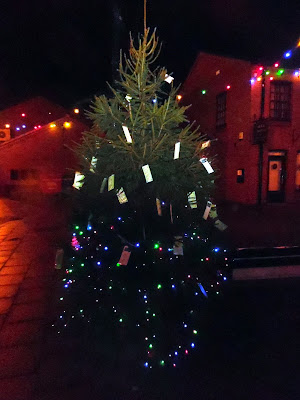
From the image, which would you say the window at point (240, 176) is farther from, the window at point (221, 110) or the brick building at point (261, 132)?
the window at point (221, 110)

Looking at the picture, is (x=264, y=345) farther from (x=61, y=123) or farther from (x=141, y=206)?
(x=61, y=123)

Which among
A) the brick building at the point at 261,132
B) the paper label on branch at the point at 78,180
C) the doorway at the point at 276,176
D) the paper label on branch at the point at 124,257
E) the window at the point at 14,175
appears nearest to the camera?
the paper label on branch at the point at 124,257

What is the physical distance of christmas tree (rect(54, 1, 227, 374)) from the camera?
340 cm

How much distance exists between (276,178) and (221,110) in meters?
4.50

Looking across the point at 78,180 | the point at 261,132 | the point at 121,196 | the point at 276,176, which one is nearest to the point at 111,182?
the point at 121,196

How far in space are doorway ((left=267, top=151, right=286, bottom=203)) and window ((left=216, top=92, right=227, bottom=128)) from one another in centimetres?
311

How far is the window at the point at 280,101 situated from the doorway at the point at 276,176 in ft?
5.18

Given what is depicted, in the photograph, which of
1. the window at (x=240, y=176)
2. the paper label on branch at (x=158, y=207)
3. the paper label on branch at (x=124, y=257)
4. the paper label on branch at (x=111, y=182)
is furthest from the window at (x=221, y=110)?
the paper label on branch at (x=124, y=257)

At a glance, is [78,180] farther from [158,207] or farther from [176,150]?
[176,150]

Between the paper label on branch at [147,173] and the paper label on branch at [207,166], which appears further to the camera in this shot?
the paper label on branch at [207,166]

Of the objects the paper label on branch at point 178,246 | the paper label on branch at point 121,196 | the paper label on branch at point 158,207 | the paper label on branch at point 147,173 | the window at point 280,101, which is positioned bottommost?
the paper label on branch at point 178,246

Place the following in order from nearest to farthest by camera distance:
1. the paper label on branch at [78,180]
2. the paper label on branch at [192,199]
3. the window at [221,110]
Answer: the paper label on branch at [192,199]
the paper label on branch at [78,180]
the window at [221,110]

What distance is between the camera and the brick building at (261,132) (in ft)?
48.7

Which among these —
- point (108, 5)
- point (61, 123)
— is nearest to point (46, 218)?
point (108, 5)
